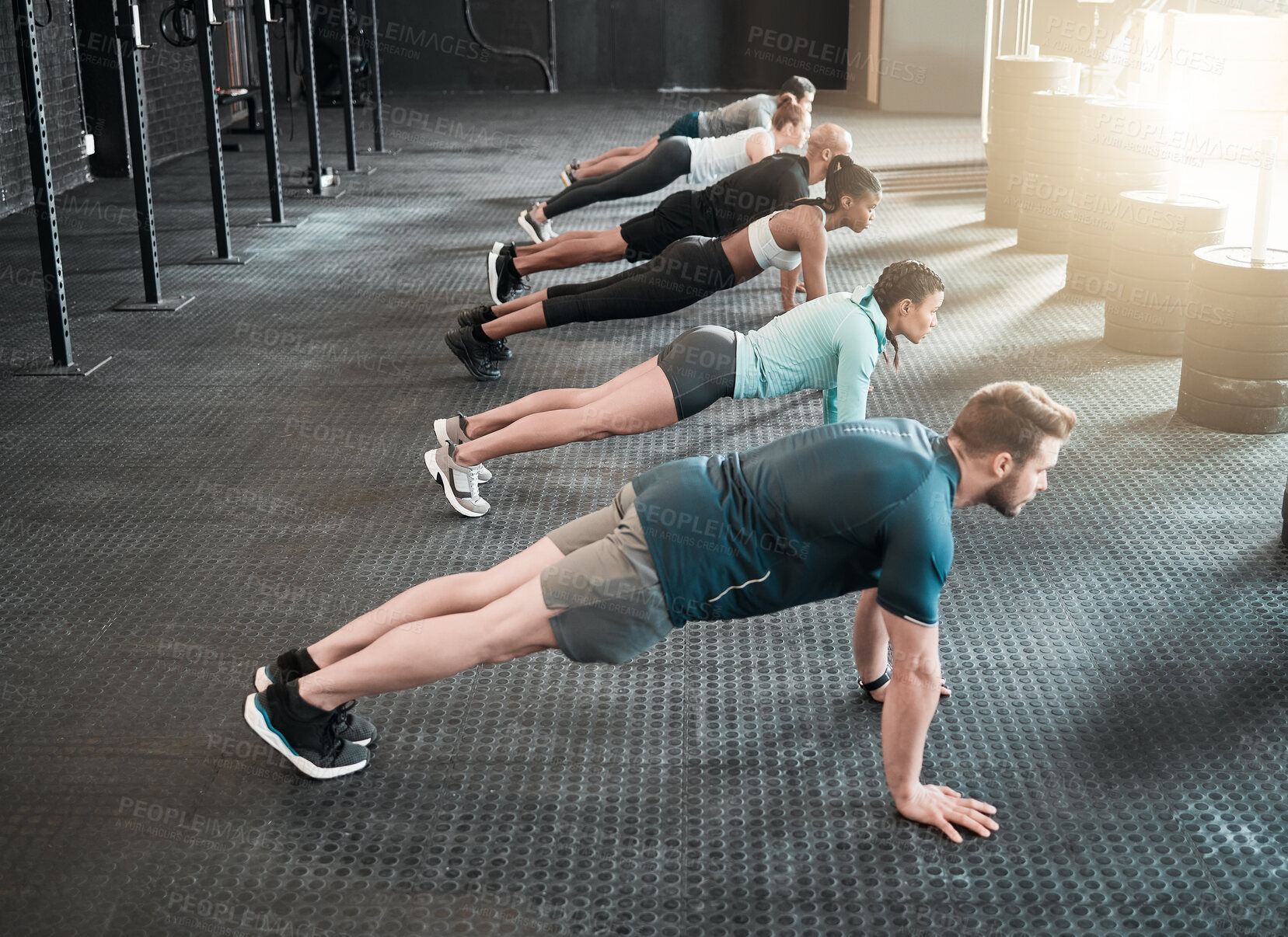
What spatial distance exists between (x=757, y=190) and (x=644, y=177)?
1.46 m

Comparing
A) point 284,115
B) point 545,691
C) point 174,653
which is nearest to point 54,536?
point 174,653

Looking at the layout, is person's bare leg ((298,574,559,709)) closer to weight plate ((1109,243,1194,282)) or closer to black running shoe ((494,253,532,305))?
black running shoe ((494,253,532,305))

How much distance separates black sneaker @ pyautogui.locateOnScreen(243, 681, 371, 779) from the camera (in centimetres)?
251

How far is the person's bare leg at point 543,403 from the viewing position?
3.73m

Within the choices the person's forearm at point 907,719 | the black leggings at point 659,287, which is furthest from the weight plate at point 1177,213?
the person's forearm at point 907,719

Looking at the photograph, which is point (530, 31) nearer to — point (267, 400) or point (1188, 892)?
point (267, 400)

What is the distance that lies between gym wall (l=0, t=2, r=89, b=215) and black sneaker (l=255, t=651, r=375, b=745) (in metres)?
7.02

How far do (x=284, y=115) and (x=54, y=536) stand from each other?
11042 mm

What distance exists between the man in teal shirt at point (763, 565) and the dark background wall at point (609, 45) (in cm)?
1400

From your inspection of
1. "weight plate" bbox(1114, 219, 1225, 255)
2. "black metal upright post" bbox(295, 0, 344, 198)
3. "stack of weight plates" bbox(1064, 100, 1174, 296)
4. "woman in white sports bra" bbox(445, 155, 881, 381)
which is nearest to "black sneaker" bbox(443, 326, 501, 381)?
"woman in white sports bra" bbox(445, 155, 881, 381)

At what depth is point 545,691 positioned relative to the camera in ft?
9.75

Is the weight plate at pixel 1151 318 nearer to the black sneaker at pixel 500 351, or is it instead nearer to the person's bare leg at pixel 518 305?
the person's bare leg at pixel 518 305

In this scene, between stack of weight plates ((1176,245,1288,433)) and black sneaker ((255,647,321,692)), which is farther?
stack of weight plates ((1176,245,1288,433))

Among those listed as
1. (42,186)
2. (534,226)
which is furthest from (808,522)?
(534,226)
